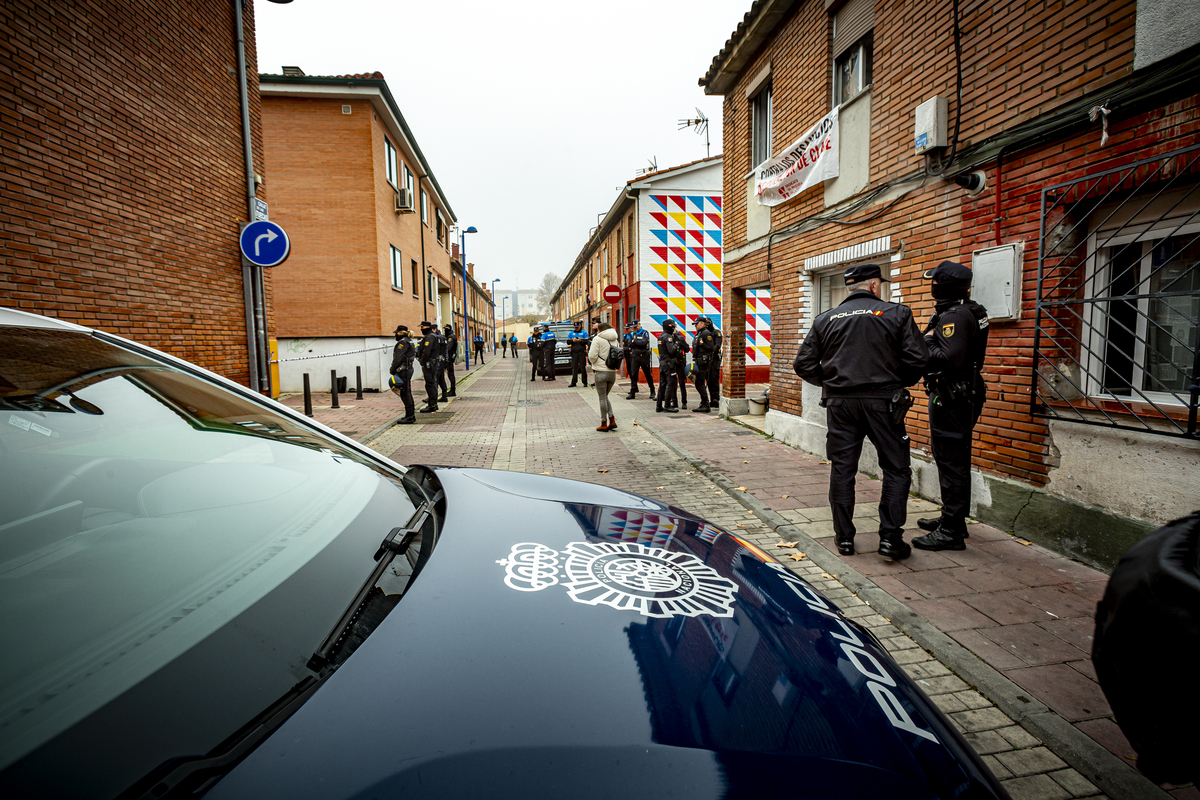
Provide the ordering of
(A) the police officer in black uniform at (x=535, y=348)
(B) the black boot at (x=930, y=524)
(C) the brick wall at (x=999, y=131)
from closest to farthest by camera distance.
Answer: (C) the brick wall at (x=999, y=131) < (B) the black boot at (x=930, y=524) < (A) the police officer in black uniform at (x=535, y=348)

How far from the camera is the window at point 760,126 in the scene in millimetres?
9250

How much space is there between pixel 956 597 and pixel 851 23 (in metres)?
6.36

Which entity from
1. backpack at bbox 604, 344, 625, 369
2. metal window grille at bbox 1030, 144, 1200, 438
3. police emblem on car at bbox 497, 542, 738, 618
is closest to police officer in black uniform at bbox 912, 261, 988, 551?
metal window grille at bbox 1030, 144, 1200, 438

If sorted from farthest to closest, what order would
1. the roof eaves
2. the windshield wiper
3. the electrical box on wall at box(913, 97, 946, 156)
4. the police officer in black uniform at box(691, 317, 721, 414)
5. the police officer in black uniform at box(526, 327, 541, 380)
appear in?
the police officer in black uniform at box(526, 327, 541, 380)
the roof eaves
the police officer in black uniform at box(691, 317, 721, 414)
the electrical box on wall at box(913, 97, 946, 156)
the windshield wiper

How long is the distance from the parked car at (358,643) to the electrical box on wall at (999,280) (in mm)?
3717

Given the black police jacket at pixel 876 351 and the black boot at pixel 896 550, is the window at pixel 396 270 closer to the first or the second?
the black police jacket at pixel 876 351

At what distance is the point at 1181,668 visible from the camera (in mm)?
1053

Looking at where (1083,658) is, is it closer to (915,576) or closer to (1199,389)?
(915,576)

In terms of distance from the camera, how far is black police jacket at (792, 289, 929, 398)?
3.93 metres

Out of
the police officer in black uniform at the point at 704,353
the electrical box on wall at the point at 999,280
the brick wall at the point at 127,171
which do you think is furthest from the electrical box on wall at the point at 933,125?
the brick wall at the point at 127,171

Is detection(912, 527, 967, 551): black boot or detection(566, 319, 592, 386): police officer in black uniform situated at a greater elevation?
detection(566, 319, 592, 386): police officer in black uniform

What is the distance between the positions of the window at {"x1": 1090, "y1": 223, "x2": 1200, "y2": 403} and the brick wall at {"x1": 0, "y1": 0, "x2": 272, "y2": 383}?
376 inches

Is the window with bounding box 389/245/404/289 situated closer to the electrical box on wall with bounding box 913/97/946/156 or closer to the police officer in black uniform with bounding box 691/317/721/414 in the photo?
the police officer in black uniform with bounding box 691/317/721/414

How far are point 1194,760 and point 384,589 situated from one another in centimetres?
160
